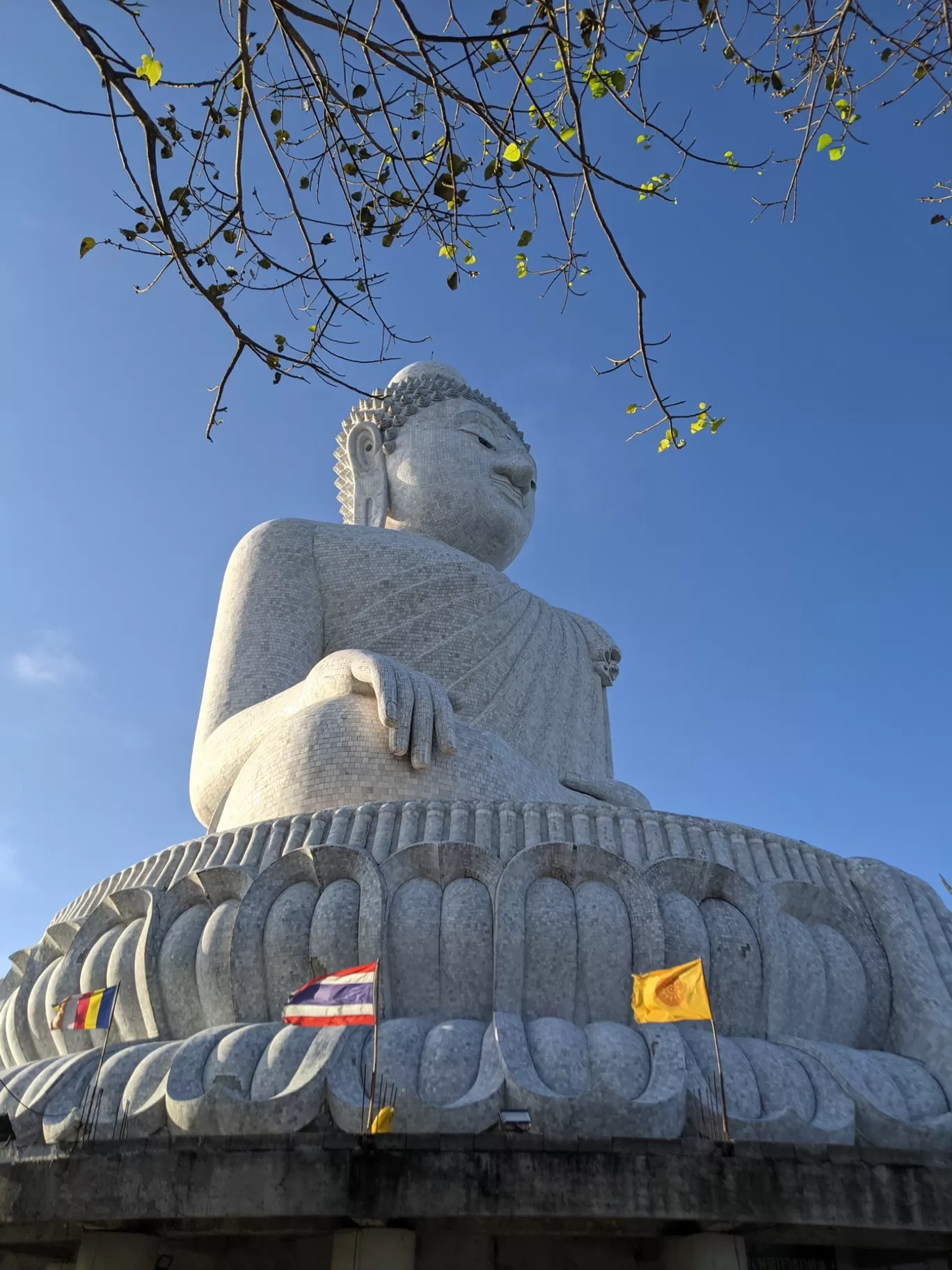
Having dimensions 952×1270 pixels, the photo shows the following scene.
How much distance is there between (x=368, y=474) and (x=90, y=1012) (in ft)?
24.5

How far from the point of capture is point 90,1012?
5.21m

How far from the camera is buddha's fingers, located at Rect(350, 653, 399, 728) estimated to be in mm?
6977

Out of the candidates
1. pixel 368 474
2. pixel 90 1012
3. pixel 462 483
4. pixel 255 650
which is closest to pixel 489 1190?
pixel 90 1012

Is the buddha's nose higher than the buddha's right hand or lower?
higher

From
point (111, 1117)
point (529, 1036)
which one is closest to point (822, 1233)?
point (529, 1036)

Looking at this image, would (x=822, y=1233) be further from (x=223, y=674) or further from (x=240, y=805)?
(x=223, y=674)

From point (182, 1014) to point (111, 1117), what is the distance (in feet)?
2.68

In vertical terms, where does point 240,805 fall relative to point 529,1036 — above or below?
above

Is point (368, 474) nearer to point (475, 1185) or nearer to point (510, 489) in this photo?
point (510, 489)

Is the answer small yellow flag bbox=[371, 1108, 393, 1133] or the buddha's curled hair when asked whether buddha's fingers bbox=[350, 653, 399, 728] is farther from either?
the buddha's curled hair

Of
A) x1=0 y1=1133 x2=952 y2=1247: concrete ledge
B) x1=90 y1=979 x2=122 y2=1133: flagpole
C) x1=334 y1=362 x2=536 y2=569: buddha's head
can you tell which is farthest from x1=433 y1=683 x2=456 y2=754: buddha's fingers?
x1=334 y1=362 x2=536 y2=569: buddha's head

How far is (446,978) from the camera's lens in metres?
5.16

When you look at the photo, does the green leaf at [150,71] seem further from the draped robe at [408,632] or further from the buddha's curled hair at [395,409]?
the buddha's curled hair at [395,409]

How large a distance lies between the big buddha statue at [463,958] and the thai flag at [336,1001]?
135 mm
